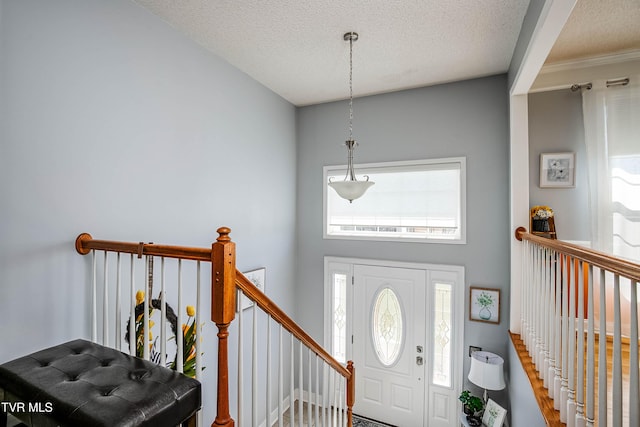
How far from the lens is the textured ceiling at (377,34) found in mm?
2137

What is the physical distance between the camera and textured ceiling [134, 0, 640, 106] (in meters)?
2.14

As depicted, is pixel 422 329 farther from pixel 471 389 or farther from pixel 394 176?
pixel 394 176

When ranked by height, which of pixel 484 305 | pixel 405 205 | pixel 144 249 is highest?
pixel 405 205

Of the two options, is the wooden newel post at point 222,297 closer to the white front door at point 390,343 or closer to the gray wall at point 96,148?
the gray wall at point 96,148

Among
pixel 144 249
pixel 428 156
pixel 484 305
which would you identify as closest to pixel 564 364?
pixel 484 305

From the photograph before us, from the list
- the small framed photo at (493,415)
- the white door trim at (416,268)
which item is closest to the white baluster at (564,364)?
the small framed photo at (493,415)

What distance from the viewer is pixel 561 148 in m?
2.90

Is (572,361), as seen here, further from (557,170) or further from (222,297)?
(557,170)

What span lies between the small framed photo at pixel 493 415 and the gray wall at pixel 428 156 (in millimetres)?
354

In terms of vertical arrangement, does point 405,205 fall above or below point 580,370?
above

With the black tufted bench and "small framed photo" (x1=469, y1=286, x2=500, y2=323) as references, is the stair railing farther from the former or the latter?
the black tufted bench

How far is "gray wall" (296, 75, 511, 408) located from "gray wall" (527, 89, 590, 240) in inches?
9.7

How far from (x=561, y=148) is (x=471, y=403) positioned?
2.52m

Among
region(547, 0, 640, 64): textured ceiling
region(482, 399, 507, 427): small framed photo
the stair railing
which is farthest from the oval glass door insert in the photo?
region(547, 0, 640, 64): textured ceiling
